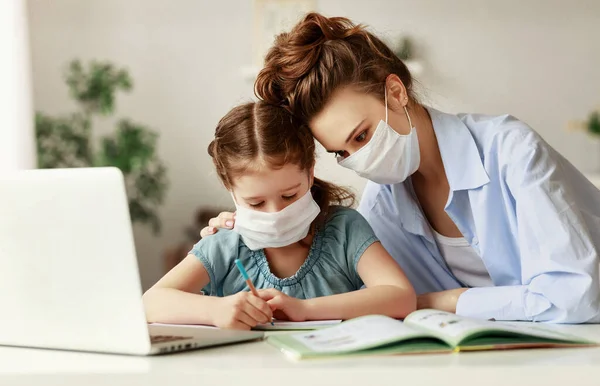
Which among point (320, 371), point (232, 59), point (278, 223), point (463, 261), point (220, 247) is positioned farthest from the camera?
point (232, 59)

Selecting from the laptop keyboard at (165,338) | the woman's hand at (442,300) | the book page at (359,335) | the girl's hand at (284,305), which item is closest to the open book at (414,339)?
the book page at (359,335)

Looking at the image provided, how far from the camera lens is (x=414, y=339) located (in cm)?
94

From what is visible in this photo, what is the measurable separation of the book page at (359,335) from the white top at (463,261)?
0.71 metres

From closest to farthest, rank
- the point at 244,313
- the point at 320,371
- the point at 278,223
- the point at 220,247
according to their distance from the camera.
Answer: the point at 320,371 < the point at 244,313 < the point at 278,223 < the point at 220,247

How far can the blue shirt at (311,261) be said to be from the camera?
5.07 feet

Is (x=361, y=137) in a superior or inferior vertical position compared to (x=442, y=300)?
superior

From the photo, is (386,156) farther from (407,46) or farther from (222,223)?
(407,46)

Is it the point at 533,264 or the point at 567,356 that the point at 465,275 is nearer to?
the point at 533,264

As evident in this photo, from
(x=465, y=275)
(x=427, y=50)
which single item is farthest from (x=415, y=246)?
(x=427, y=50)

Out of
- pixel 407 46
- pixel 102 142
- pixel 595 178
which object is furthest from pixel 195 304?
pixel 407 46

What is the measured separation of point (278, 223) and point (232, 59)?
125 inches

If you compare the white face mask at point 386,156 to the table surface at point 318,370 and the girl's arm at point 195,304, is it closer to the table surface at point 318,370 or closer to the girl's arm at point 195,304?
the girl's arm at point 195,304

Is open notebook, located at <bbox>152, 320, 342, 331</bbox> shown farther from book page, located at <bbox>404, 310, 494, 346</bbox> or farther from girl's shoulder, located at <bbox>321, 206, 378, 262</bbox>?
girl's shoulder, located at <bbox>321, 206, 378, 262</bbox>

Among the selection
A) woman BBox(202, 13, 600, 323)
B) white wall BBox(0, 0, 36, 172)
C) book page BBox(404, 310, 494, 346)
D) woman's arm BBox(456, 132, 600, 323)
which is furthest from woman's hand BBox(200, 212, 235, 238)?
white wall BBox(0, 0, 36, 172)
